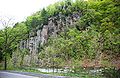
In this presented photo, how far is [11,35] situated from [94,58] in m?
26.9

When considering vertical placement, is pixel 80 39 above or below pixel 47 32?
below

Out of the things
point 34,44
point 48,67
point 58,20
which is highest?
point 58,20

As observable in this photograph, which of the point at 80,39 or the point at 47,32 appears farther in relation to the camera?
the point at 47,32

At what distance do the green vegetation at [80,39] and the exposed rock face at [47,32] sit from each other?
0.81m

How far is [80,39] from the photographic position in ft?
105

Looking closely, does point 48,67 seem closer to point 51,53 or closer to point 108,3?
point 51,53

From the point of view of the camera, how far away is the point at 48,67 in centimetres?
3731

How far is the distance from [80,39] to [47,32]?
19.6m

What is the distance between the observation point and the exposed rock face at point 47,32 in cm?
4772

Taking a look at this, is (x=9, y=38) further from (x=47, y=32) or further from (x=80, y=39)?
(x=80, y=39)

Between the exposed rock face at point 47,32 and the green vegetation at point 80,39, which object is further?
the exposed rock face at point 47,32

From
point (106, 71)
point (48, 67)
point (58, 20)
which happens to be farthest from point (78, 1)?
point (106, 71)

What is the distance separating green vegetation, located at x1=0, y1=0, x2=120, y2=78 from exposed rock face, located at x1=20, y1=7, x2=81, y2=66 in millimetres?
808

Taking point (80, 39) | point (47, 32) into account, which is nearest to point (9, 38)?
point (47, 32)
